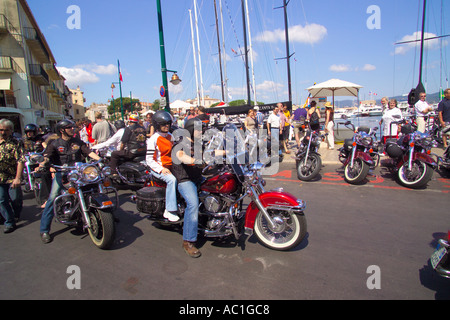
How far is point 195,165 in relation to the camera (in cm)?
348

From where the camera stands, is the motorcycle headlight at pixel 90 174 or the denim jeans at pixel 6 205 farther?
the denim jeans at pixel 6 205

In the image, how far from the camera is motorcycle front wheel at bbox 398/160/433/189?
570 cm

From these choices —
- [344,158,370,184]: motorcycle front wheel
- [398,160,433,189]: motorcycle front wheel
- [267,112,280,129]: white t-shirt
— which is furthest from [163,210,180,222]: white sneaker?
[267,112,280,129]: white t-shirt

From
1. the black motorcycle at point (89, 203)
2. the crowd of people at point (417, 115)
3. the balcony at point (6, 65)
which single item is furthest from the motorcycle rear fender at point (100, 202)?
the balcony at point (6, 65)

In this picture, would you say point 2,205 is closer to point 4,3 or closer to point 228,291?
point 228,291

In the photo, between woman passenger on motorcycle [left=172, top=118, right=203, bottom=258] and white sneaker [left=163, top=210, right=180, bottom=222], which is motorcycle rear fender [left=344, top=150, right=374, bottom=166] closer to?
woman passenger on motorcycle [left=172, top=118, right=203, bottom=258]

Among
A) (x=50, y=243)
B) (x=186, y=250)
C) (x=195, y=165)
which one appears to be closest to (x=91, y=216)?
(x=50, y=243)

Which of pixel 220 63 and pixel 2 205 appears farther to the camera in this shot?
pixel 220 63

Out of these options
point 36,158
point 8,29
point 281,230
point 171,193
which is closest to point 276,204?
point 281,230

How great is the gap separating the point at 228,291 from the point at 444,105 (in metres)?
8.79

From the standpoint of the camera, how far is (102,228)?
12.1 ft

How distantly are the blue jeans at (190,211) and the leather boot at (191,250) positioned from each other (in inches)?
3.3

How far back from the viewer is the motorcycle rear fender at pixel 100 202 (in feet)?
11.8

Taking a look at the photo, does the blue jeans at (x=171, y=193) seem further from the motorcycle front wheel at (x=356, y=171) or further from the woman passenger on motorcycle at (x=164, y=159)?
the motorcycle front wheel at (x=356, y=171)
